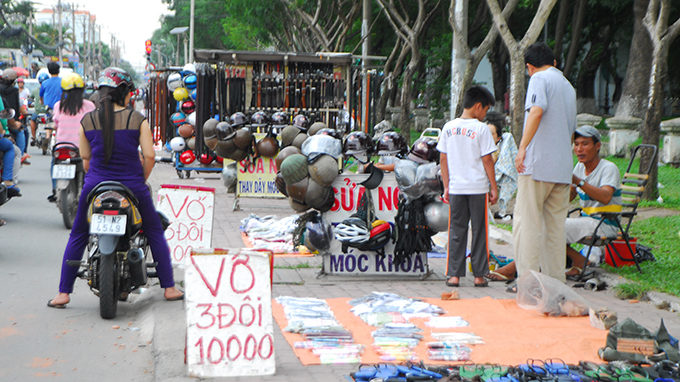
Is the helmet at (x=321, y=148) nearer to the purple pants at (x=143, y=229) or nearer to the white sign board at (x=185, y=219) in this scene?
the white sign board at (x=185, y=219)

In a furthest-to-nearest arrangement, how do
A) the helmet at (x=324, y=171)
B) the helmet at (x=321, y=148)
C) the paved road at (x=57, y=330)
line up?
the helmet at (x=321, y=148), the helmet at (x=324, y=171), the paved road at (x=57, y=330)

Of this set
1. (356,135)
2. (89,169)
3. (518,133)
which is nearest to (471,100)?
(356,135)

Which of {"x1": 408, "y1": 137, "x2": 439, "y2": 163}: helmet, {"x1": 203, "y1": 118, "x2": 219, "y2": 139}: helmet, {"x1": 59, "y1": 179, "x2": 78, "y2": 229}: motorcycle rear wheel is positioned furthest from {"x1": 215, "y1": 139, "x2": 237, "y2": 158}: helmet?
{"x1": 408, "y1": 137, "x2": 439, "y2": 163}: helmet

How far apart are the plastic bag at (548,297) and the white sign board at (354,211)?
1447 mm

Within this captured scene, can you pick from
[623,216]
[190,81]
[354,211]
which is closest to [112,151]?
[354,211]

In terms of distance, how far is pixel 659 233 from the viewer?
9609 mm

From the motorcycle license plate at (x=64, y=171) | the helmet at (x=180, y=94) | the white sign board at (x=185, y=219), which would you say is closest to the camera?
the white sign board at (x=185, y=219)

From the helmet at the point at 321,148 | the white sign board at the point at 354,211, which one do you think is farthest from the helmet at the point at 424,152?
the helmet at the point at 321,148

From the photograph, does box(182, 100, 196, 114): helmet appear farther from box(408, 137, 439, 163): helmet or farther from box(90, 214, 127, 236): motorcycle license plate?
box(90, 214, 127, 236): motorcycle license plate

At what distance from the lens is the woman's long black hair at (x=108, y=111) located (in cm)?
592

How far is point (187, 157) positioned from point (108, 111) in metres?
9.41

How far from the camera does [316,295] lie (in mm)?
6766

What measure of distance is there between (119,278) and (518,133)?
8788mm

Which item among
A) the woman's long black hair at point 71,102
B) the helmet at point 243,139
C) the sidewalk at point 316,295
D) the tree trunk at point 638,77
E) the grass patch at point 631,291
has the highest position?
the tree trunk at point 638,77
